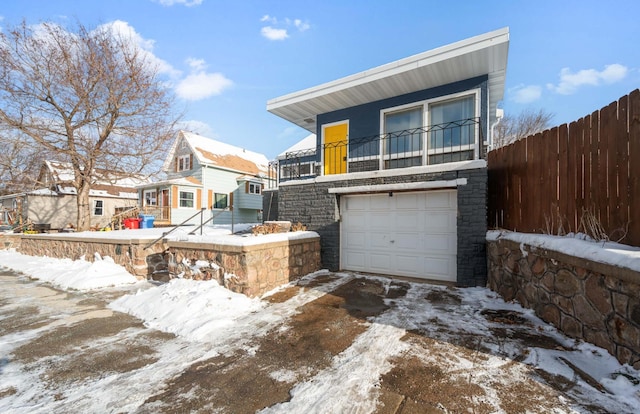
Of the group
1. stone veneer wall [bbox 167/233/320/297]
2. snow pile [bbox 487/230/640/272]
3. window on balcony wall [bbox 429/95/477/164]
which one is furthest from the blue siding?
snow pile [bbox 487/230/640/272]

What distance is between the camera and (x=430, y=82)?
7.00 meters

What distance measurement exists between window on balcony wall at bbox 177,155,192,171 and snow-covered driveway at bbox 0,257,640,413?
15493mm

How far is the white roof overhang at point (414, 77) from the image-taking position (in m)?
5.84

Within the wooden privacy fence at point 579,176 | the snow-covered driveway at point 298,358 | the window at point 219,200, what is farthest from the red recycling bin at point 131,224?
the wooden privacy fence at point 579,176

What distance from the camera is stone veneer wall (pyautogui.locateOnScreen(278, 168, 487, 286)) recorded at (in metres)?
5.28

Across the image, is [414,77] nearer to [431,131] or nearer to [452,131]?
[431,131]

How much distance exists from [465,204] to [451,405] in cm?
421

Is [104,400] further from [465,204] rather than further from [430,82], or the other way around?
[430,82]

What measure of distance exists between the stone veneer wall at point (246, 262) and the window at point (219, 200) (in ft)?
46.3

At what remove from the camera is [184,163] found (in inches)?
754

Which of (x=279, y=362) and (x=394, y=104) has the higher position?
(x=394, y=104)

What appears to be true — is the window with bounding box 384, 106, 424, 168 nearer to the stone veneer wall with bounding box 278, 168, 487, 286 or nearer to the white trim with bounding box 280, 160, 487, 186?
the white trim with bounding box 280, 160, 487, 186

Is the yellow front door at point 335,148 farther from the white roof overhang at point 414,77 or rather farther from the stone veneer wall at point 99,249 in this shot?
the stone veneer wall at point 99,249

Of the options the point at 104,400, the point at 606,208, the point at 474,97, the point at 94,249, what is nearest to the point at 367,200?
the point at 474,97
